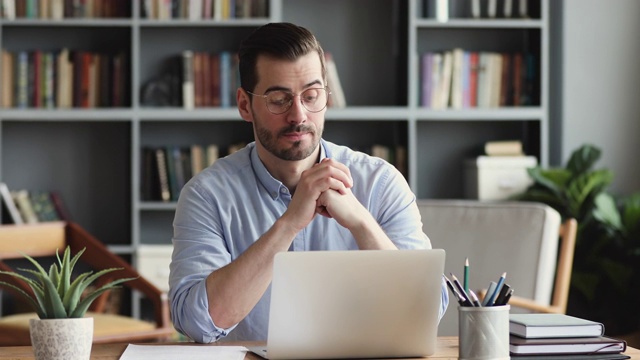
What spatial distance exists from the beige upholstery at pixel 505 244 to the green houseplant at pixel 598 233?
1.16 metres

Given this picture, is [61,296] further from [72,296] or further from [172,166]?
[172,166]

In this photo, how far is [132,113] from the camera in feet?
14.8

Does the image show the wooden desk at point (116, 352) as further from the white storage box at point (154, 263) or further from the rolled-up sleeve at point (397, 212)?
the white storage box at point (154, 263)

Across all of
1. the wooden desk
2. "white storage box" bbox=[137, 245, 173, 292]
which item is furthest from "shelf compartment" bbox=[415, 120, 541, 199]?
the wooden desk

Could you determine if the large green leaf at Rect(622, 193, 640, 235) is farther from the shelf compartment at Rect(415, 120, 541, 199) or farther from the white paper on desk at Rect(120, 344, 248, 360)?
the white paper on desk at Rect(120, 344, 248, 360)

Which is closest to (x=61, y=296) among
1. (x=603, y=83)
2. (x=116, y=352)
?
(x=116, y=352)

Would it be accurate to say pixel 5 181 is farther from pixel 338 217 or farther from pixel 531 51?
pixel 338 217

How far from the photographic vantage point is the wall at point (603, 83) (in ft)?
15.4

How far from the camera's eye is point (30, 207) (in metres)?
4.60

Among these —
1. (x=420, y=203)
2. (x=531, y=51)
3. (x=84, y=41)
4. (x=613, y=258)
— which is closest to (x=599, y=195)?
(x=613, y=258)

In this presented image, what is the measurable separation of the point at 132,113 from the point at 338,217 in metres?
2.77

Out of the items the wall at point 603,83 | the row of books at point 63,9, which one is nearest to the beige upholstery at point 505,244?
the wall at point 603,83

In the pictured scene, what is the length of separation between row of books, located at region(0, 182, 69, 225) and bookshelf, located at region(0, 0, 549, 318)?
0.11 metres

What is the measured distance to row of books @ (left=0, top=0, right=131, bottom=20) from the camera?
14.9 feet
